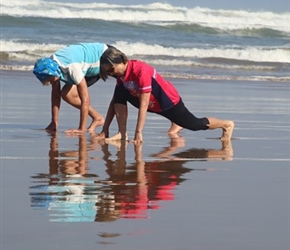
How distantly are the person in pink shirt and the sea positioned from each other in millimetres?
8904

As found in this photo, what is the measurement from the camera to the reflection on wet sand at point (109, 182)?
499 centimetres

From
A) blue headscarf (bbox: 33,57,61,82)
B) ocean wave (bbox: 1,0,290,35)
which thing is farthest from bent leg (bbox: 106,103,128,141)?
ocean wave (bbox: 1,0,290,35)

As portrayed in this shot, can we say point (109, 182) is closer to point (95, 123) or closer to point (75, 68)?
point (75, 68)

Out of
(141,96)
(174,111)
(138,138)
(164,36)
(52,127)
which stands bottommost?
(164,36)

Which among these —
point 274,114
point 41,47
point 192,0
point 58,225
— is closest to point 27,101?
point 274,114

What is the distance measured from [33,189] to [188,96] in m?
7.34

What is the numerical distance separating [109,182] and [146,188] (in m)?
0.30

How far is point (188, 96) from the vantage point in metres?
12.8

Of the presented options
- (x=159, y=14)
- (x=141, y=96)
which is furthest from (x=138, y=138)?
(x=159, y=14)

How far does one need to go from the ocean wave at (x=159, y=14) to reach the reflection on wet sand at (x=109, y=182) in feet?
91.7

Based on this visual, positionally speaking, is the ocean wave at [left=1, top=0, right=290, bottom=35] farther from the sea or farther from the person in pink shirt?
the person in pink shirt

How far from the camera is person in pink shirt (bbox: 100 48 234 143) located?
766 centimetres

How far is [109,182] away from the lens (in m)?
5.93

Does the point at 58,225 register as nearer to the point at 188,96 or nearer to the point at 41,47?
the point at 188,96
